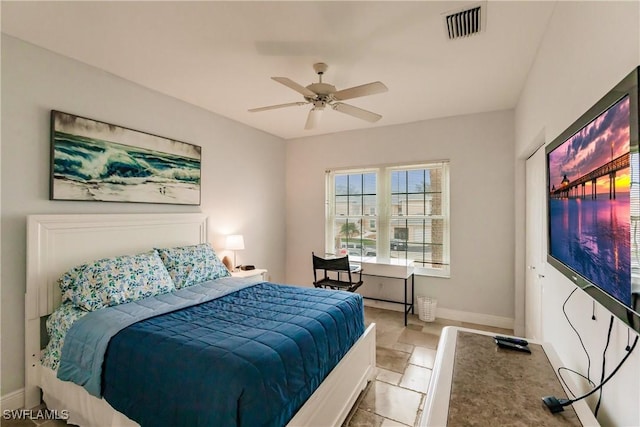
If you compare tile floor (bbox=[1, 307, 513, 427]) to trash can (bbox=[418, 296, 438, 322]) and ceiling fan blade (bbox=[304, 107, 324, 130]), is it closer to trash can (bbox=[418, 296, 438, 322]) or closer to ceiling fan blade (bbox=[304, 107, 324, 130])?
trash can (bbox=[418, 296, 438, 322])

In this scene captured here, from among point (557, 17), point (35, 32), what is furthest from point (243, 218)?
point (557, 17)

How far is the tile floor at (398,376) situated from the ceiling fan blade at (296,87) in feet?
7.85

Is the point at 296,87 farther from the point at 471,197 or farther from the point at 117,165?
the point at 471,197

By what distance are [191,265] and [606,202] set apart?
2.98m

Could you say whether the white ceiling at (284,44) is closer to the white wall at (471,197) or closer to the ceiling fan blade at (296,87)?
the ceiling fan blade at (296,87)

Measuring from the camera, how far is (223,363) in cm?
141

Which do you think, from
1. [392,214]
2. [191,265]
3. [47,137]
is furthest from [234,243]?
[392,214]

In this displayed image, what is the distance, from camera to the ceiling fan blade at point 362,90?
215cm

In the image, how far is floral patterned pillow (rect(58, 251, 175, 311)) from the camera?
2.13 metres

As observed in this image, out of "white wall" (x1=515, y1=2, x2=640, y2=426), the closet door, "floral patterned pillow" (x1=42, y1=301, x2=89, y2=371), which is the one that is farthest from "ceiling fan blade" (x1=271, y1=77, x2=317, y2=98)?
"floral patterned pillow" (x1=42, y1=301, x2=89, y2=371)

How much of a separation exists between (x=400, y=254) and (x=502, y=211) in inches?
55.9

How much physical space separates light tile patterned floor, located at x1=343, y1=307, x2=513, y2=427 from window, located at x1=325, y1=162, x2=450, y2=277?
836 mm

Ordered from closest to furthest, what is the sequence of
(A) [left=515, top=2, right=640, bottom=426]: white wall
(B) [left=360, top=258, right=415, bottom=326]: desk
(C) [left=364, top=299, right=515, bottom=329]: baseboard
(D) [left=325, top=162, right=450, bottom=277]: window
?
1. (A) [left=515, top=2, right=640, bottom=426]: white wall
2. (C) [left=364, top=299, right=515, bottom=329]: baseboard
3. (B) [left=360, top=258, right=415, bottom=326]: desk
4. (D) [left=325, top=162, right=450, bottom=277]: window

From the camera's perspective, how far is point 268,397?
53.9 inches
